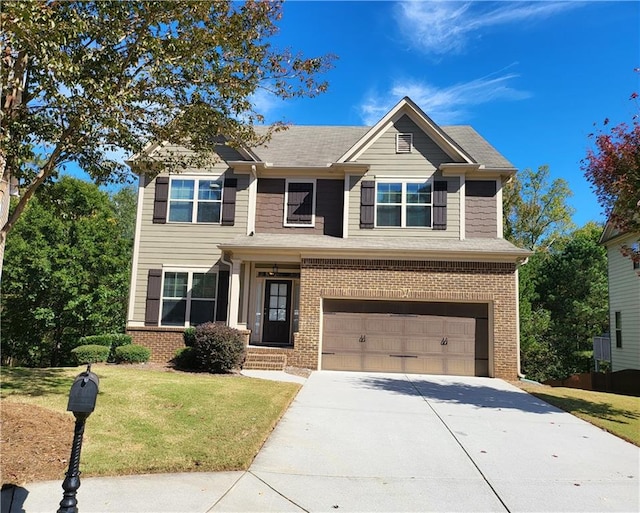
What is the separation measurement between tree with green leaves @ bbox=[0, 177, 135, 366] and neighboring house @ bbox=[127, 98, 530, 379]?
6.49 metres

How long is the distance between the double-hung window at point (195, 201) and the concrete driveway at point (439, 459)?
27.1ft

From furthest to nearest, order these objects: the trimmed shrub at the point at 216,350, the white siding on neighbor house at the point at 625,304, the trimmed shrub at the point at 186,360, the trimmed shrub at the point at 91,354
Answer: the white siding on neighbor house at the point at 625,304
the trimmed shrub at the point at 91,354
the trimmed shrub at the point at 186,360
the trimmed shrub at the point at 216,350

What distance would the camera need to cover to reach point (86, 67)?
280 inches

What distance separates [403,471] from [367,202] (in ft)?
35.4

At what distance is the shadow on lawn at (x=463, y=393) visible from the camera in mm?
9397

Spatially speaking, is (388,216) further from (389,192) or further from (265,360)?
(265,360)

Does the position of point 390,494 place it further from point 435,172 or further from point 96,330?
point 96,330

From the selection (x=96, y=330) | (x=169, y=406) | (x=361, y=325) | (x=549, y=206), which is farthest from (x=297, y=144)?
(x=549, y=206)

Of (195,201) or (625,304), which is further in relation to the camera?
(625,304)

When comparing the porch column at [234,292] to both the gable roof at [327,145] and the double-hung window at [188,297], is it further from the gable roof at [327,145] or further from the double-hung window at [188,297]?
the gable roof at [327,145]

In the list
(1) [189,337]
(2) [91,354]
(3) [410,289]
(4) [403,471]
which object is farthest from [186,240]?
(4) [403,471]

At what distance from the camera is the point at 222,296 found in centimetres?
1508

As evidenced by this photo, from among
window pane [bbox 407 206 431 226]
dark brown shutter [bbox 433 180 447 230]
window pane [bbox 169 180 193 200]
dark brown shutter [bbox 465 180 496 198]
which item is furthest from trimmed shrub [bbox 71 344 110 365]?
dark brown shutter [bbox 465 180 496 198]

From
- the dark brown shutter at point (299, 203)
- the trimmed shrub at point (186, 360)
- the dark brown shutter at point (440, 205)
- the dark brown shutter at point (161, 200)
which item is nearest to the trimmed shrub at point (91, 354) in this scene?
the trimmed shrub at point (186, 360)
